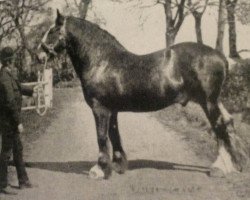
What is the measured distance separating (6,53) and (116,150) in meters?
2.58

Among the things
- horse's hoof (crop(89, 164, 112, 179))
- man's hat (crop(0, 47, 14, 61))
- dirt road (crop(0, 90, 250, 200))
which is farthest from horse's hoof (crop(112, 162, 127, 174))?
man's hat (crop(0, 47, 14, 61))

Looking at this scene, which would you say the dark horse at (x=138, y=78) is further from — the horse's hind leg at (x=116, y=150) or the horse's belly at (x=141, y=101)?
the horse's hind leg at (x=116, y=150)

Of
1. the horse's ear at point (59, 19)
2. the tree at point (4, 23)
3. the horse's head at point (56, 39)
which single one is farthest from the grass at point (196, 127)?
the tree at point (4, 23)

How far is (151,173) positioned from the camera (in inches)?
360

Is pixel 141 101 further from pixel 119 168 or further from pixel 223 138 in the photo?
pixel 223 138

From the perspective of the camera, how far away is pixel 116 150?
9430 mm

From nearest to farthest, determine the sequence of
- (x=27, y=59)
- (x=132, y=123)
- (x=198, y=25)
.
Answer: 1. (x=132, y=123)
2. (x=198, y=25)
3. (x=27, y=59)

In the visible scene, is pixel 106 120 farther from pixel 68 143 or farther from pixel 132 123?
pixel 132 123

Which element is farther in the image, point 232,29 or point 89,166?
point 232,29

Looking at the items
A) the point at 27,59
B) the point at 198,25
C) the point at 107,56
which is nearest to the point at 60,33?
the point at 107,56

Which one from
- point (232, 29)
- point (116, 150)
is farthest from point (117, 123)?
point (232, 29)

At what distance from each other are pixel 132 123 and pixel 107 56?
7.22m

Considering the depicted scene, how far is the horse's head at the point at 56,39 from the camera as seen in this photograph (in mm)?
9016

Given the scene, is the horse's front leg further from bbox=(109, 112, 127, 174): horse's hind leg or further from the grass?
the grass
